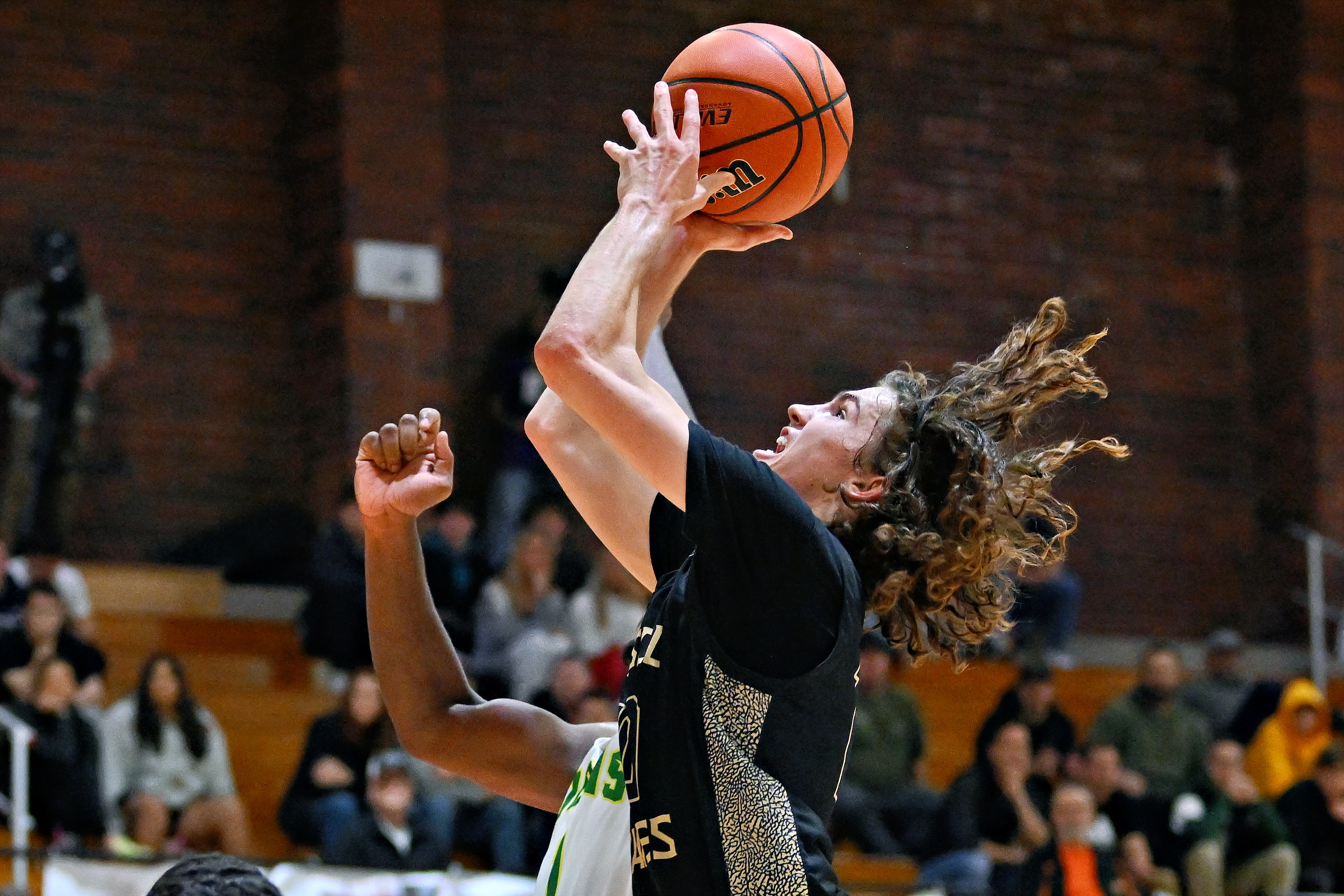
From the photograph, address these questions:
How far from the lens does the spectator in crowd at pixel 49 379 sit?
10.2 metres

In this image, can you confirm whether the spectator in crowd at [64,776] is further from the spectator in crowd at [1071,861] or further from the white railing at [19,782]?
the spectator in crowd at [1071,861]

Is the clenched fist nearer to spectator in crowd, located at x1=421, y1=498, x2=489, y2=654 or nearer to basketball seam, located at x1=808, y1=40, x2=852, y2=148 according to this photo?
basketball seam, located at x1=808, y1=40, x2=852, y2=148

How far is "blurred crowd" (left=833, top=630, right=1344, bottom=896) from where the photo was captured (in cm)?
846

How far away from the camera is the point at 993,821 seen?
29.1ft

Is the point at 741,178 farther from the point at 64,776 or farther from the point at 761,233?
the point at 64,776

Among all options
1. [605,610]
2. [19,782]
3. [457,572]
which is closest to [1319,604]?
[605,610]

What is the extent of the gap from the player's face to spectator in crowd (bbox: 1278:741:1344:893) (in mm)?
6700

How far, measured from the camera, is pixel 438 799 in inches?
312

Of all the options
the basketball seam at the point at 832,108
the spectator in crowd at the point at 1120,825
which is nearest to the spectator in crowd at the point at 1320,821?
the spectator in crowd at the point at 1120,825

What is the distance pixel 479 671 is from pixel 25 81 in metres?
4.86

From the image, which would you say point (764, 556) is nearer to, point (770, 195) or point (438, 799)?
point (770, 195)

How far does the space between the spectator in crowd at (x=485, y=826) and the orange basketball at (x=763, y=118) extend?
4.95 metres

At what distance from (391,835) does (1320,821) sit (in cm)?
451

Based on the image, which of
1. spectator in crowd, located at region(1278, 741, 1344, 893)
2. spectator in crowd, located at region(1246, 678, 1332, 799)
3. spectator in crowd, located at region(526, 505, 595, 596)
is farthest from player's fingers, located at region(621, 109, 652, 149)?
spectator in crowd, located at region(1246, 678, 1332, 799)
